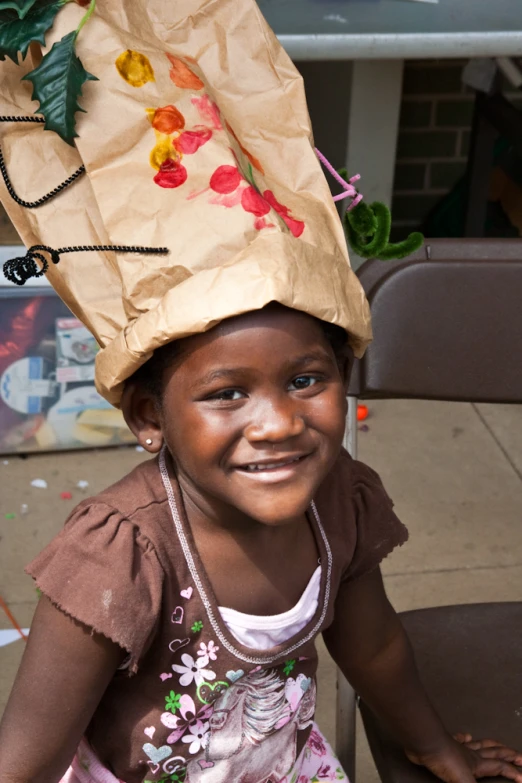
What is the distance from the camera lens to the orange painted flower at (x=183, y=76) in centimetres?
120

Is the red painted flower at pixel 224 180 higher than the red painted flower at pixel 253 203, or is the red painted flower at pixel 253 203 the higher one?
the red painted flower at pixel 224 180

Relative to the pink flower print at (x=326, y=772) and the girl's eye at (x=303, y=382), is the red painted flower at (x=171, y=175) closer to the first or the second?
the girl's eye at (x=303, y=382)

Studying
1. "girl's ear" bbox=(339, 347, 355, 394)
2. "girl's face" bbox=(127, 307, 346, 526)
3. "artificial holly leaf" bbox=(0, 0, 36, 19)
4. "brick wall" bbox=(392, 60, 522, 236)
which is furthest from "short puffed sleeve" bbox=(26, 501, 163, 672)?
"brick wall" bbox=(392, 60, 522, 236)

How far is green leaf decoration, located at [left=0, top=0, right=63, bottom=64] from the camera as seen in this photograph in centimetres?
114

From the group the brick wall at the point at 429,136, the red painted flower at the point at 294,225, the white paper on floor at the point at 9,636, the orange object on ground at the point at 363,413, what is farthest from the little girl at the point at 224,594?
the brick wall at the point at 429,136

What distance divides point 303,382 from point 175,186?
0.85ft

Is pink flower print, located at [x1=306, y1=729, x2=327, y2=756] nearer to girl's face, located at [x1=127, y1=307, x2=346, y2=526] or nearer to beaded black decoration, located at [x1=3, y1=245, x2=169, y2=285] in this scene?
girl's face, located at [x1=127, y1=307, x2=346, y2=526]

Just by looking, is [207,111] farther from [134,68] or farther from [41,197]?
[41,197]

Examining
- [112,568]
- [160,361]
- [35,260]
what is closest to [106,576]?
[112,568]

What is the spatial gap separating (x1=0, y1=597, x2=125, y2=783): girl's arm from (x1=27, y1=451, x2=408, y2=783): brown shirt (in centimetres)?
3

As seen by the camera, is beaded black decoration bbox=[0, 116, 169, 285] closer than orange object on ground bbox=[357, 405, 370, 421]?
Yes

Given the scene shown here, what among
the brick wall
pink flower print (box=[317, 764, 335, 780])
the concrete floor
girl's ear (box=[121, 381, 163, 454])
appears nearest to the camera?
girl's ear (box=[121, 381, 163, 454])

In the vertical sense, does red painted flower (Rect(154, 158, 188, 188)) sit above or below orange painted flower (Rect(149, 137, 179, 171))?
below

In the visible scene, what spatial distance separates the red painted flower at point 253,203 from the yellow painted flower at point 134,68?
0.57 feet
